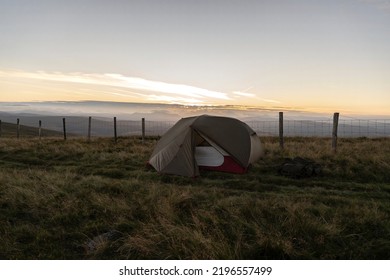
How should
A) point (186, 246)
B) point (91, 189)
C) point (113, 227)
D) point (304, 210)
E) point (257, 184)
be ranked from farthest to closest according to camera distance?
point (257, 184) < point (91, 189) < point (304, 210) < point (113, 227) < point (186, 246)

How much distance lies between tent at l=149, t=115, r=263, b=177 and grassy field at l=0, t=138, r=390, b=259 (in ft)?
2.49

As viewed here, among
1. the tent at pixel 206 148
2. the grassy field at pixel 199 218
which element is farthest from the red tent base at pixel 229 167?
the grassy field at pixel 199 218

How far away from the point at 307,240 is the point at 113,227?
3.43 m

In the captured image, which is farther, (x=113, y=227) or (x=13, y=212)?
(x=13, y=212)

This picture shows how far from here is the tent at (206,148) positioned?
1105cm

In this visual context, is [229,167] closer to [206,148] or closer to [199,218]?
[206,148]

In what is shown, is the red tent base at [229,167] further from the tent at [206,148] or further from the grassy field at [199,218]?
the grassy field at [199,218]

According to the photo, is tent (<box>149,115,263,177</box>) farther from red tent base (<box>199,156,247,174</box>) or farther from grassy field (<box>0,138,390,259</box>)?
grassy field (<box>0,138,390,259</box>)

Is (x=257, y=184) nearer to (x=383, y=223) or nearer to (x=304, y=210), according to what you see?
(x=304, y=210)

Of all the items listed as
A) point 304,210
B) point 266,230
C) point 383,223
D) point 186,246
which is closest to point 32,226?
point 186,246

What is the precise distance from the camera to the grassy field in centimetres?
459

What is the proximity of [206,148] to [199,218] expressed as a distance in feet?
20.8

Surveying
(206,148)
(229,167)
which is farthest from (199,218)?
(206,148)

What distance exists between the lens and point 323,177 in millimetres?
10516
